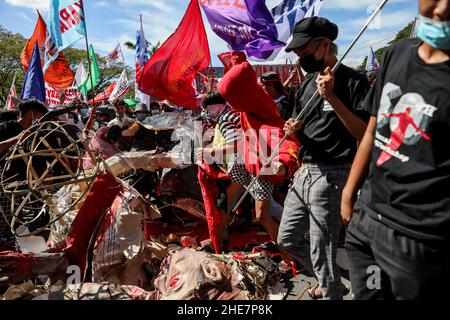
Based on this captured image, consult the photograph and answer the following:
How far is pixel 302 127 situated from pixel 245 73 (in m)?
0.89

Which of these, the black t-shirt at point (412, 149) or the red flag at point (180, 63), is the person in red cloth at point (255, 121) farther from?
the red flag at point (180, 63)

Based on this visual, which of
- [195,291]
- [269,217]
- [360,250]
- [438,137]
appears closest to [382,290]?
[360,250]

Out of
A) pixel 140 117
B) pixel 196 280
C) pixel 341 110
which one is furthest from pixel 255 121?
pixel 140 117

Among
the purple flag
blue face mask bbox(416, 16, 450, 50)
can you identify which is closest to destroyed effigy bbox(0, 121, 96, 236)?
blue face mask bbox(416, 16, 450, 50)

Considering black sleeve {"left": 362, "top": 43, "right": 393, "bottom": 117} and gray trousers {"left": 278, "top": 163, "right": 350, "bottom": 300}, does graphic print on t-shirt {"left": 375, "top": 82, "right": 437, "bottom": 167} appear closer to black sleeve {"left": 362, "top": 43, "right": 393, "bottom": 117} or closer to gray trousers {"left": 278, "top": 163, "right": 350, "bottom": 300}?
black sleeve {"left": 362, "top": 43, "right": 393, "bottom": 117}

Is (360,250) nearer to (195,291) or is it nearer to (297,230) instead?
(297,230)

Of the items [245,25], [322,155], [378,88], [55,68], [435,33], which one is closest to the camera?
[435,33]

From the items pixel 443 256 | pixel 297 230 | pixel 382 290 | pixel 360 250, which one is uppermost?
pixel 443 256

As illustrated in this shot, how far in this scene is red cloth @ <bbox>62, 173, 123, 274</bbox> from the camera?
2.81m

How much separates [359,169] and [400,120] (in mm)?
375

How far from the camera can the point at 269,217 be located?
11.9 ft

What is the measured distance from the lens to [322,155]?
244 cm

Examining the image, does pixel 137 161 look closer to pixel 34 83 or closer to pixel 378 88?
pixel 378 88

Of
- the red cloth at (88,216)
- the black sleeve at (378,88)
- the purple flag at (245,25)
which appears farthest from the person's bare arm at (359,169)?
the purple flag at (245,25)
